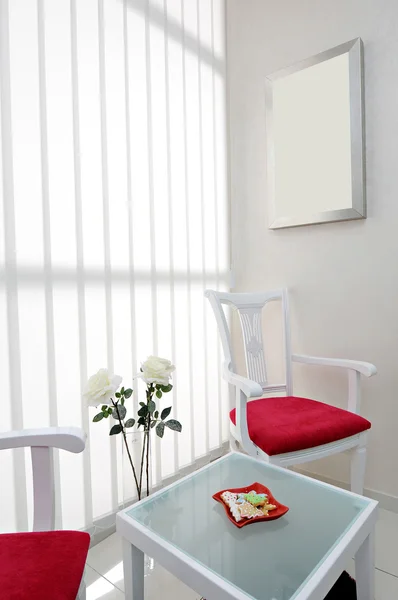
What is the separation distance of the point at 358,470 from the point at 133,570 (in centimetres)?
100

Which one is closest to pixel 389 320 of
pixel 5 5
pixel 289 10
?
pixel 289 10

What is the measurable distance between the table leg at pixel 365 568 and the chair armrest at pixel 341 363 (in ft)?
2.33

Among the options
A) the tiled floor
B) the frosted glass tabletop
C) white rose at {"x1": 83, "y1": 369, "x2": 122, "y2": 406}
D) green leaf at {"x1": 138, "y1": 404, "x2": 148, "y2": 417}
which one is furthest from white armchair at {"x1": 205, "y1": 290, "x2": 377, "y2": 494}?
white rose at {"x1": 83, "y1": 369, "x2": 122, "y2": 406}

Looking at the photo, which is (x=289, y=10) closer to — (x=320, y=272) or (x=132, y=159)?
(x=132, y=159)

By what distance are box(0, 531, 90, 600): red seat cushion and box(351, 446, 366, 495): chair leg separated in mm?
1131

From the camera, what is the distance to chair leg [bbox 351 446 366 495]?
4.93ft

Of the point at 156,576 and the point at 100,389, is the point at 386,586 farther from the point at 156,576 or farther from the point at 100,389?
the point at 100,389

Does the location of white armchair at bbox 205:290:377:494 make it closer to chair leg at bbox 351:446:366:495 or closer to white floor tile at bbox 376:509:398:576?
chair leg at bbox 351:446:366:495

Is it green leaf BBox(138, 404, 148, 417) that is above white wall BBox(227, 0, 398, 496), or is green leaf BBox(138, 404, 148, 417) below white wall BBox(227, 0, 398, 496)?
below

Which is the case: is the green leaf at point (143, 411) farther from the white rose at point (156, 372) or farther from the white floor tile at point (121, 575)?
the white floor tile at point (121, 575)

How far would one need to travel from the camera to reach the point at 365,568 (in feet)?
3.30

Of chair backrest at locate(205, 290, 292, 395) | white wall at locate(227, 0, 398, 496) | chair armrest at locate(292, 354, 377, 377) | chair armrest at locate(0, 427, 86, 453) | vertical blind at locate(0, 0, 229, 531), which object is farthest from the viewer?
chair backrest at locate(205, 290, 292, 395)

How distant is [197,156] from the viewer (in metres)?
2.09

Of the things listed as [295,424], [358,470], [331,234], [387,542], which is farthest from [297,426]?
[331,234]
